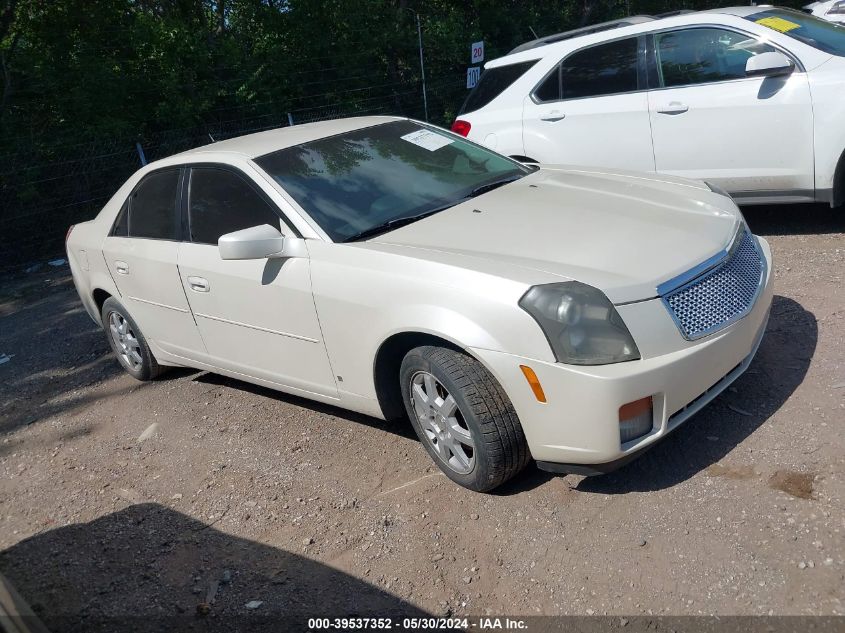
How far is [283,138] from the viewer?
5.06m

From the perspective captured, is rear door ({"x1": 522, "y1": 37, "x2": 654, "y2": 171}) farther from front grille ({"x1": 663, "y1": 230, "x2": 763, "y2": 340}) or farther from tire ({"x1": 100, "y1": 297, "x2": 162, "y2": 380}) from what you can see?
tire ({"x1": 100, "y1": 297, "x2": 162, "y2": 380})

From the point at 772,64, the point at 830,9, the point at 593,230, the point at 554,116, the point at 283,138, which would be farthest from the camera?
the point at 830,9

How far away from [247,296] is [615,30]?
166 inches

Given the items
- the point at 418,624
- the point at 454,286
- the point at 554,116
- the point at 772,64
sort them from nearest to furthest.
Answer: the point at 418,624 < the point at 454,286 < the point at 772,64 < the point at 554,116

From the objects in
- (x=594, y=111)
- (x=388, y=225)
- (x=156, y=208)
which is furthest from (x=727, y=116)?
(x=156, y=208)

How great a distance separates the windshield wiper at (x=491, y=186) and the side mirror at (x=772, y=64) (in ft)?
7.28

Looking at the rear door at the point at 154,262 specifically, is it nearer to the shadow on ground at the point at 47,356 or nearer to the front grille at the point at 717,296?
the shadow on ground at the point at 47,356

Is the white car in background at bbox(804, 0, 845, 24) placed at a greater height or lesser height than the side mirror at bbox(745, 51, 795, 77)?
lesser

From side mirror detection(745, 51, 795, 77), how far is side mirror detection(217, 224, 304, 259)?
3.67 metres

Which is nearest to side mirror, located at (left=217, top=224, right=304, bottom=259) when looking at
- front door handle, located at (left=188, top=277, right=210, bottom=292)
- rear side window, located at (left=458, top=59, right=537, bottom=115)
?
front door handle, located at (left=188, top=277, right=210, bottom=292)

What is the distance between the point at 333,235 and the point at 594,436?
5.50 feet

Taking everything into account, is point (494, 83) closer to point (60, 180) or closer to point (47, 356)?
point (47, 356)

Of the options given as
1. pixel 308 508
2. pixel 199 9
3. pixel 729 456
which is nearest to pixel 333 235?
pixel 308 508

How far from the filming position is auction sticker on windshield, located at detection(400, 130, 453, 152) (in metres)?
5.09
